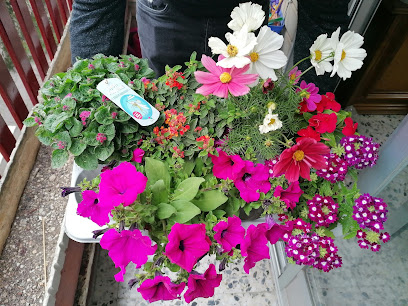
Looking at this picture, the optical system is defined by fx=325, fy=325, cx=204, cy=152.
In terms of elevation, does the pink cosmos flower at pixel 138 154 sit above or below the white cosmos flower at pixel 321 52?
below

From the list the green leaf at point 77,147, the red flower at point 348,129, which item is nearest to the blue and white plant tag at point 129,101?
the green leaf at point 77,147

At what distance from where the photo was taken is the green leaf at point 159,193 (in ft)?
2.59

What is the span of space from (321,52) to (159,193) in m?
0.49

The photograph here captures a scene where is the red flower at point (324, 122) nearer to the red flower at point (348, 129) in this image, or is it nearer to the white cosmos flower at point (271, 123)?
the red flower at point (348, 129)

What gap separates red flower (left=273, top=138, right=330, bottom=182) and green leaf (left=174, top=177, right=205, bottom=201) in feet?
0.74

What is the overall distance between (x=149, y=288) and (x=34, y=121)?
54 cm

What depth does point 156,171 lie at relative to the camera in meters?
0.84

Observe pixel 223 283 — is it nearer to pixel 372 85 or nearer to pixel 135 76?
pixel 135 76

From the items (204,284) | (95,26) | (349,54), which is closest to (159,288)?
(204,284)

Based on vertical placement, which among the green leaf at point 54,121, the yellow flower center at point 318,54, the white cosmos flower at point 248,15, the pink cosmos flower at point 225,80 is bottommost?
the green leaf at point 54,121

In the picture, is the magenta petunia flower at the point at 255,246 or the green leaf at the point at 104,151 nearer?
the magenta petunia flower at the point at 255,246

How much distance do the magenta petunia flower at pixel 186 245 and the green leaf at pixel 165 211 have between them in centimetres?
9

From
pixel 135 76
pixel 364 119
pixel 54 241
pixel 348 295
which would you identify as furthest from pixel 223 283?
pixel 364 119

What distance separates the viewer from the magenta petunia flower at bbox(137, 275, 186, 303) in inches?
26.4
